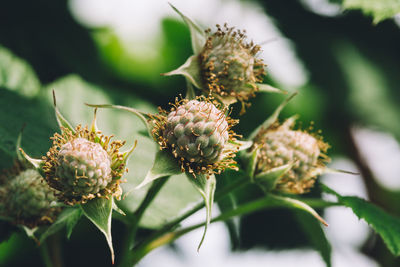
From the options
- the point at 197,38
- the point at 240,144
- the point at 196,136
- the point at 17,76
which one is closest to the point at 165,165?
the point at 196,136

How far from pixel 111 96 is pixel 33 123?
1.59 ft

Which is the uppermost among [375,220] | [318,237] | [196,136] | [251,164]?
[196,136]

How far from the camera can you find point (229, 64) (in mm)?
1360

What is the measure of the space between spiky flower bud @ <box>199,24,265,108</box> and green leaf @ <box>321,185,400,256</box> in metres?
0.42

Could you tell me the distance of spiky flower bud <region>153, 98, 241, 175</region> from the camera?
115 centimetres

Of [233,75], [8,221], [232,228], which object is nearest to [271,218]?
[232,228]

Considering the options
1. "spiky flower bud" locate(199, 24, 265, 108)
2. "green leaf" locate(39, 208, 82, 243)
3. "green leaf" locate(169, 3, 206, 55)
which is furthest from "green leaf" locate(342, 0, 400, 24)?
"green leaf" locate(39, 208, 82, 243)

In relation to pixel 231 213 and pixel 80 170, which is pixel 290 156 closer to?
pixel 231 213

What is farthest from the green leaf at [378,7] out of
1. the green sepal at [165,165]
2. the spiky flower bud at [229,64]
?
the green sepal at [165,165]

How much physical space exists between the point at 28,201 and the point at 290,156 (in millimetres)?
760

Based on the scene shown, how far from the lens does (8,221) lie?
1.35 m

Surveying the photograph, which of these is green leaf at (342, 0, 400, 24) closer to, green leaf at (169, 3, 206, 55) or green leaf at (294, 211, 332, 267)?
green leaf at (169, 3, 206, 55)

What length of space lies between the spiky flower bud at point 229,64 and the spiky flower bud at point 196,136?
0.15 meters

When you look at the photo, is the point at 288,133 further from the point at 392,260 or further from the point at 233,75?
the point at 392,260
